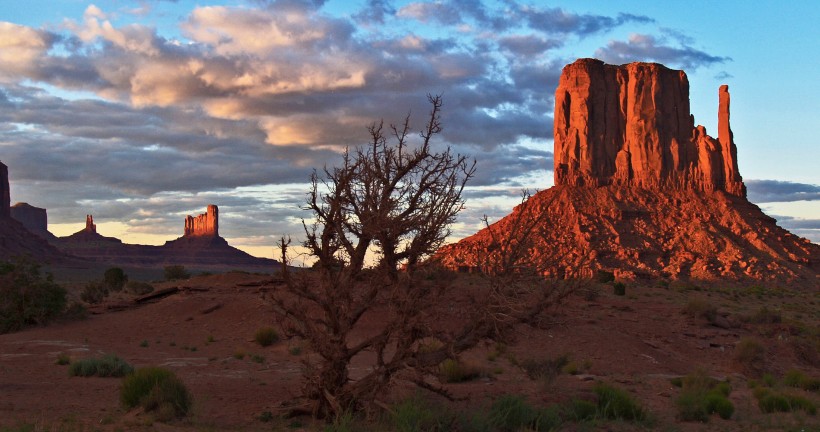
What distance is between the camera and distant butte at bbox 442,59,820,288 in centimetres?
7206

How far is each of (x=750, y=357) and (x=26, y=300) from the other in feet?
98.3

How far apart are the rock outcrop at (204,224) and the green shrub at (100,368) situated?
171 meters

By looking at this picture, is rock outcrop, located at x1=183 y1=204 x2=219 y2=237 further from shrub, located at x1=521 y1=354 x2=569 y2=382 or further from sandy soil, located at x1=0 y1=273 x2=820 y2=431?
shrub, located at x1=521 y1=354 x2=569 y2=382

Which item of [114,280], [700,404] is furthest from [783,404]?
[114,280]

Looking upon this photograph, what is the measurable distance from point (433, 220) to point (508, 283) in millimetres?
1736

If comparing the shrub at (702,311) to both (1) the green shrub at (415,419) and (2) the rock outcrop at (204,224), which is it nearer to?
(1) the green shrub at (415,419)

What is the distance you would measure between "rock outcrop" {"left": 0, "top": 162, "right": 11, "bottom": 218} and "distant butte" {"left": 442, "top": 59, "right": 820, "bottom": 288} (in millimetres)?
92050

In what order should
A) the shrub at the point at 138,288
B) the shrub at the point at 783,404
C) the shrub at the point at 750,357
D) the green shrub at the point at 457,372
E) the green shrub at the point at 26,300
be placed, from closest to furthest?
the shrub at the point at 783,404 → the green shrub at the point at 457,372 → the shrub at the point at 750,357 → the green shrub at the point at 26,300 → the shrub at the point at 138,288

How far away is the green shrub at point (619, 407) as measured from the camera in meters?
15.8

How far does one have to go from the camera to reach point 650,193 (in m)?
86.2

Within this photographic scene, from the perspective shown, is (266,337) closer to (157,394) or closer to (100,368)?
(100,368)

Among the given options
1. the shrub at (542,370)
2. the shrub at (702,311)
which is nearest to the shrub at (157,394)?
the shrub at (542,370)

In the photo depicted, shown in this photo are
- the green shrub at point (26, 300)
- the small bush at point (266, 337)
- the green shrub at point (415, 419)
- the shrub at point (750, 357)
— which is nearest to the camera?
the green shrub at point (415, 419)

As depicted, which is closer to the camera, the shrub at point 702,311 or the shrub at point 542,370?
the shrub at point 542,370
